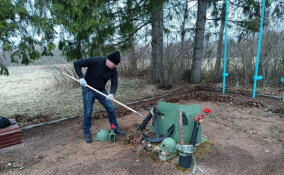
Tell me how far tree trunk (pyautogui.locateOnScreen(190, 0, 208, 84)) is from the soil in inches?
127

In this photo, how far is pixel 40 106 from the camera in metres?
5.70

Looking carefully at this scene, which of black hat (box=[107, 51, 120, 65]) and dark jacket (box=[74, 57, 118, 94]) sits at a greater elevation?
black hat (box=[107, 51, 120, 65])

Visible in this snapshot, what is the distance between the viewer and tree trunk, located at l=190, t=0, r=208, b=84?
7016 mm

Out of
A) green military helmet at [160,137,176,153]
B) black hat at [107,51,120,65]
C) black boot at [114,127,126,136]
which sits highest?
black hat at [107,51,120,65]

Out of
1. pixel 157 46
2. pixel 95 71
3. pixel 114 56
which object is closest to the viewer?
pixel 114 56

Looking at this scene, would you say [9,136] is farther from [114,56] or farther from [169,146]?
[169,146]

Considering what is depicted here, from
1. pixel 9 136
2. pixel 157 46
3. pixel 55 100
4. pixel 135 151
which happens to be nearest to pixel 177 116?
pixel 135 151

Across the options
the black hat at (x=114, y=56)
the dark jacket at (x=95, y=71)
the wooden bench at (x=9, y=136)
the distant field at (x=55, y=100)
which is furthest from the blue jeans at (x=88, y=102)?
the distant field at (x=55, y=100)

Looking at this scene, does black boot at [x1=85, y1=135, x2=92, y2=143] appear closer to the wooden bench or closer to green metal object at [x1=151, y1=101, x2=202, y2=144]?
the wooden bench

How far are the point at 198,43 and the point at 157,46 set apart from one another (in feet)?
5.42

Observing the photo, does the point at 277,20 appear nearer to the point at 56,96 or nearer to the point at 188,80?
the point at 188,80

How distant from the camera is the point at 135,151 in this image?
299 centimetres

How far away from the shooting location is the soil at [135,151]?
2564 mm

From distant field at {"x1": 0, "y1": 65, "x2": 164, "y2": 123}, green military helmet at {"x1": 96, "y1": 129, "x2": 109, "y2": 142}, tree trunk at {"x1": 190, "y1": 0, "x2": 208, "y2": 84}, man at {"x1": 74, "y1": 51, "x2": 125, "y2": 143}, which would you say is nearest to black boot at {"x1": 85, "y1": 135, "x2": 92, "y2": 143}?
man at {"x1": 74, "y1": 51, "x2": 125, "y2": 143}
